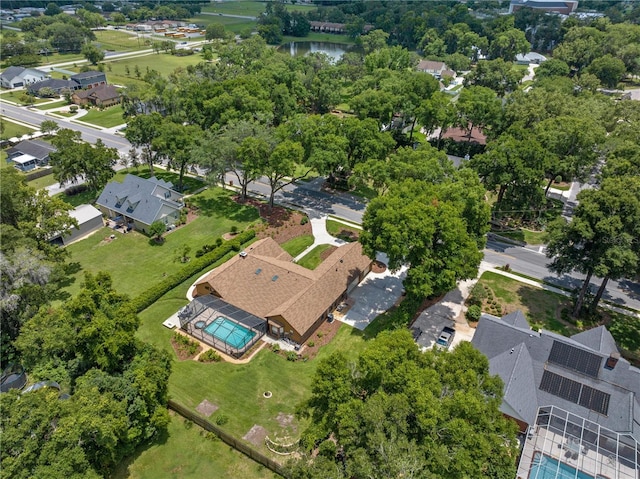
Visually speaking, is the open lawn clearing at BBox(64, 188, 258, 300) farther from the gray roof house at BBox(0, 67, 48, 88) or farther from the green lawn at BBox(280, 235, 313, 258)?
the gray roof house at BBox(0, 67, 48, 88)

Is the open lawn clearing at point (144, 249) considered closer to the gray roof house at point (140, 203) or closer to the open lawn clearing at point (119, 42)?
the gray roof house at point (140, 203)

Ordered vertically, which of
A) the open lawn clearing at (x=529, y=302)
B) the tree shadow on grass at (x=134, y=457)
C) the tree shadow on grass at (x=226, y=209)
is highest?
the open lawn clearing at (x=529, y=302)

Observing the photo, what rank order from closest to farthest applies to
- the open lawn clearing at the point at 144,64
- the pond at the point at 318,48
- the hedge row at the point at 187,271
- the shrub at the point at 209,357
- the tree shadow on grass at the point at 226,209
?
1. the shrub at the point at 209,357
2. the hedge row at the point at 187,271
3. the tree shadow on grass at the point at 226,209
4. the open lawn clearing at the point at 144,64
5. the pond at the point at 318,48

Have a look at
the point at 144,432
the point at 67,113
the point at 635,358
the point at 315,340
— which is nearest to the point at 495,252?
the point at 635,358

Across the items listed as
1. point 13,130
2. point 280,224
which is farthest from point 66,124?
point 280,224

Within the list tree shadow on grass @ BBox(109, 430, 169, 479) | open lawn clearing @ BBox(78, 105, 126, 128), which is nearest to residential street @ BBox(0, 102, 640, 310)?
open lawn clearing @ BBox(78, 105, 126, 128)

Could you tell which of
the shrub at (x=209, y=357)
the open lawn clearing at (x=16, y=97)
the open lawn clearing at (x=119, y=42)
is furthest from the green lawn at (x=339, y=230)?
the open lawn clearing at (x=119, y=42)

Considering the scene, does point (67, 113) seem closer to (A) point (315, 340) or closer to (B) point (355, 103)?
(B) point (355, 103)
